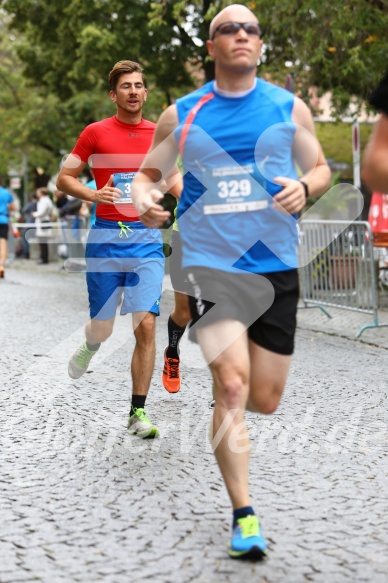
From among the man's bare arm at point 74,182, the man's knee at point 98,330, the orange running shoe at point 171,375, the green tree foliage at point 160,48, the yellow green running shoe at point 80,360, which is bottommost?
the orange running shoe at point 171,375

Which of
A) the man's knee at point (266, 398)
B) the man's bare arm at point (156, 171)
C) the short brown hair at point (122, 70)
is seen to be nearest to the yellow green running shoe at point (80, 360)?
the short brown hair at point (122, 70)

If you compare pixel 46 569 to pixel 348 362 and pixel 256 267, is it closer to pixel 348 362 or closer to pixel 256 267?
pixel 256 267

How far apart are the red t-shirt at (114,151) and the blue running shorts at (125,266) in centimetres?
7

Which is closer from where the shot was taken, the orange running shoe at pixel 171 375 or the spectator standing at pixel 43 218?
the orange running shoe at pixel 171 375

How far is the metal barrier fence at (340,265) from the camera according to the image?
12.1 meters

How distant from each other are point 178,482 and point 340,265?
758cm

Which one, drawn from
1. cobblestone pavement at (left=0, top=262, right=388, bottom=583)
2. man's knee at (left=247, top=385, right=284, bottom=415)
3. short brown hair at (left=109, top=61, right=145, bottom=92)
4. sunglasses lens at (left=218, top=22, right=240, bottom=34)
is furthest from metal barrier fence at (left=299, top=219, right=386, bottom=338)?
sunglasses lens at (left=218, top=22, right=240, bottom=34)

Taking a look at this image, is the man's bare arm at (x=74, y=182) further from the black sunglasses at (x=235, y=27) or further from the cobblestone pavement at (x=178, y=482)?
the black sunglasses at (x=235, y=27)

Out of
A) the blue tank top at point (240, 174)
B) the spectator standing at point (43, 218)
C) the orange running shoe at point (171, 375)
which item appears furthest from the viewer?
the spectator standing at point (43, 218)

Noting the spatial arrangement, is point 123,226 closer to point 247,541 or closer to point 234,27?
point 234,27

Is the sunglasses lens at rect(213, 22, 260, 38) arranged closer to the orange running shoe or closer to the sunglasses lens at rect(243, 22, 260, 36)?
the sunglasses lens at rect(243, 22, 260, 36)

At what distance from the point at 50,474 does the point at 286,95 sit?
7.29ft

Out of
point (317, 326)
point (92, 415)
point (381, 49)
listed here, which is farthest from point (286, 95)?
point (381, 49)

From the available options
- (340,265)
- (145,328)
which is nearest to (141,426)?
(145,328)
